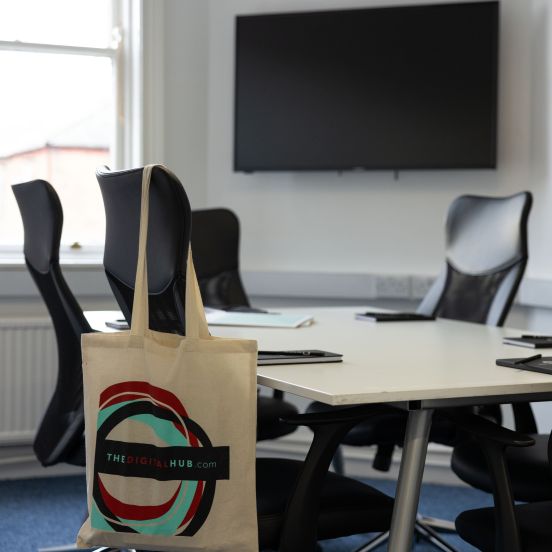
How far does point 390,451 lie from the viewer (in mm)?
2645

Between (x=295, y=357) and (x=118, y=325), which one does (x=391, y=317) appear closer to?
(x=118, y=325)

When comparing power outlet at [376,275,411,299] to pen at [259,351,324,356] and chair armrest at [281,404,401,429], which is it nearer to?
pen at [259,351,324,356]

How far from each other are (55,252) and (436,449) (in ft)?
6.99

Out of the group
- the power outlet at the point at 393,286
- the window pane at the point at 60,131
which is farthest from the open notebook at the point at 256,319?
the window pane at the point at 60,131

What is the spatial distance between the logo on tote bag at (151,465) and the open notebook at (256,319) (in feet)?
2.90

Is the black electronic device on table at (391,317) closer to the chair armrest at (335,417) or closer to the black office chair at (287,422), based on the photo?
the black office chair at (287,422)

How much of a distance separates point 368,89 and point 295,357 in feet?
7.52

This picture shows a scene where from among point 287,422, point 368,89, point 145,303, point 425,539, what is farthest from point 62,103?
point 287,422

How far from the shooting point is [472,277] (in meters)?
2.96

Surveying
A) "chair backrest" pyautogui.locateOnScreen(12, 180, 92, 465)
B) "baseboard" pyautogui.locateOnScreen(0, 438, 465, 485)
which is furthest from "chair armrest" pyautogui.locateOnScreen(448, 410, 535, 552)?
"baseboard" pyautogui.locateOnScreen(0, 438, 465, 485)

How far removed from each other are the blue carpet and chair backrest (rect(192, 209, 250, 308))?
3.01 ft

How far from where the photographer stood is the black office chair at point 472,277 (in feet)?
8.47

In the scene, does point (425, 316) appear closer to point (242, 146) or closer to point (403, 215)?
point (403, 215)

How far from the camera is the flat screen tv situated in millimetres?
3688
